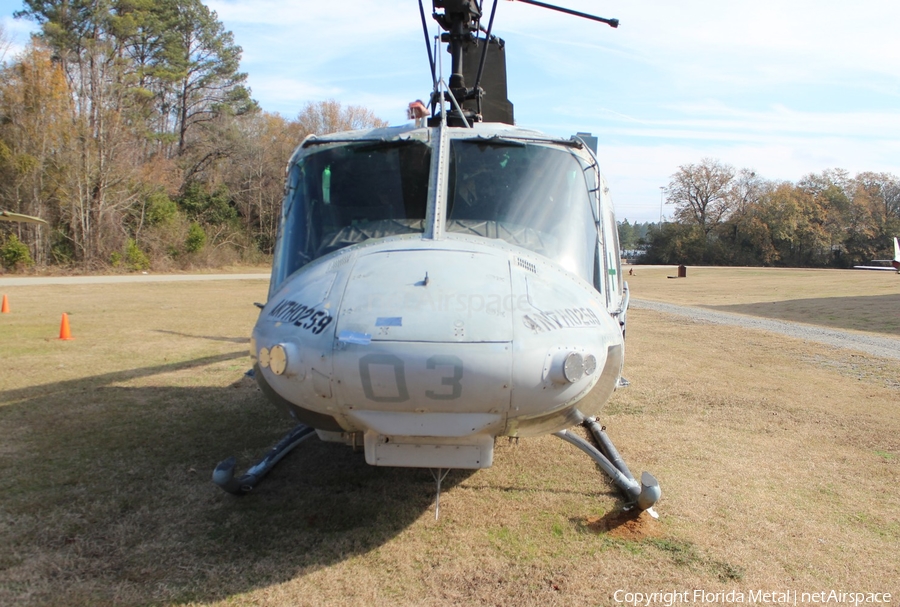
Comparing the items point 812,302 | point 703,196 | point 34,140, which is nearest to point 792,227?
point 703,196

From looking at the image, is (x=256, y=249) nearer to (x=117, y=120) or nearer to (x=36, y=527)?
(x=117, y=120)

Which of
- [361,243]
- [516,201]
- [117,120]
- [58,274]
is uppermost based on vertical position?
[117,120]

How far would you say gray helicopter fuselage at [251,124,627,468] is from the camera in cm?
281

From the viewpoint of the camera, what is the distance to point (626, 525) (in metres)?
3.85

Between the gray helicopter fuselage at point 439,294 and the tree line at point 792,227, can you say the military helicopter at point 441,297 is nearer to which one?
the gray helicopter fuselage at point 439,294

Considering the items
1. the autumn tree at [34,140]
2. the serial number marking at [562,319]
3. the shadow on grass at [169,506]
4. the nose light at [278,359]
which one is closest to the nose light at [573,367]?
the serial number marking at [562,319]

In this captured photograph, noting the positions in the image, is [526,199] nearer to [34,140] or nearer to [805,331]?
[805,331]

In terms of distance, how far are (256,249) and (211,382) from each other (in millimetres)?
34522

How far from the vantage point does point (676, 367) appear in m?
9.12

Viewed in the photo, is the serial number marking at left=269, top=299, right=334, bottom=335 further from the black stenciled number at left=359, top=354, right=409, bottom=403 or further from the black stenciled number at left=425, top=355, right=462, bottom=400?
the black stenciled number at left=425, top=355, right=462, bottom=400

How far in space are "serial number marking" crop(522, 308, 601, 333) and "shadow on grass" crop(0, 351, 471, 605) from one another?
1633 millimetres

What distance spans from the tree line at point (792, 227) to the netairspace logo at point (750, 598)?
68520mm

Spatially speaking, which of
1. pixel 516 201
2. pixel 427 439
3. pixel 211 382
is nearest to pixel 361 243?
pixel 516 201

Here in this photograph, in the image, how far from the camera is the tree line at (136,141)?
30406 mm
